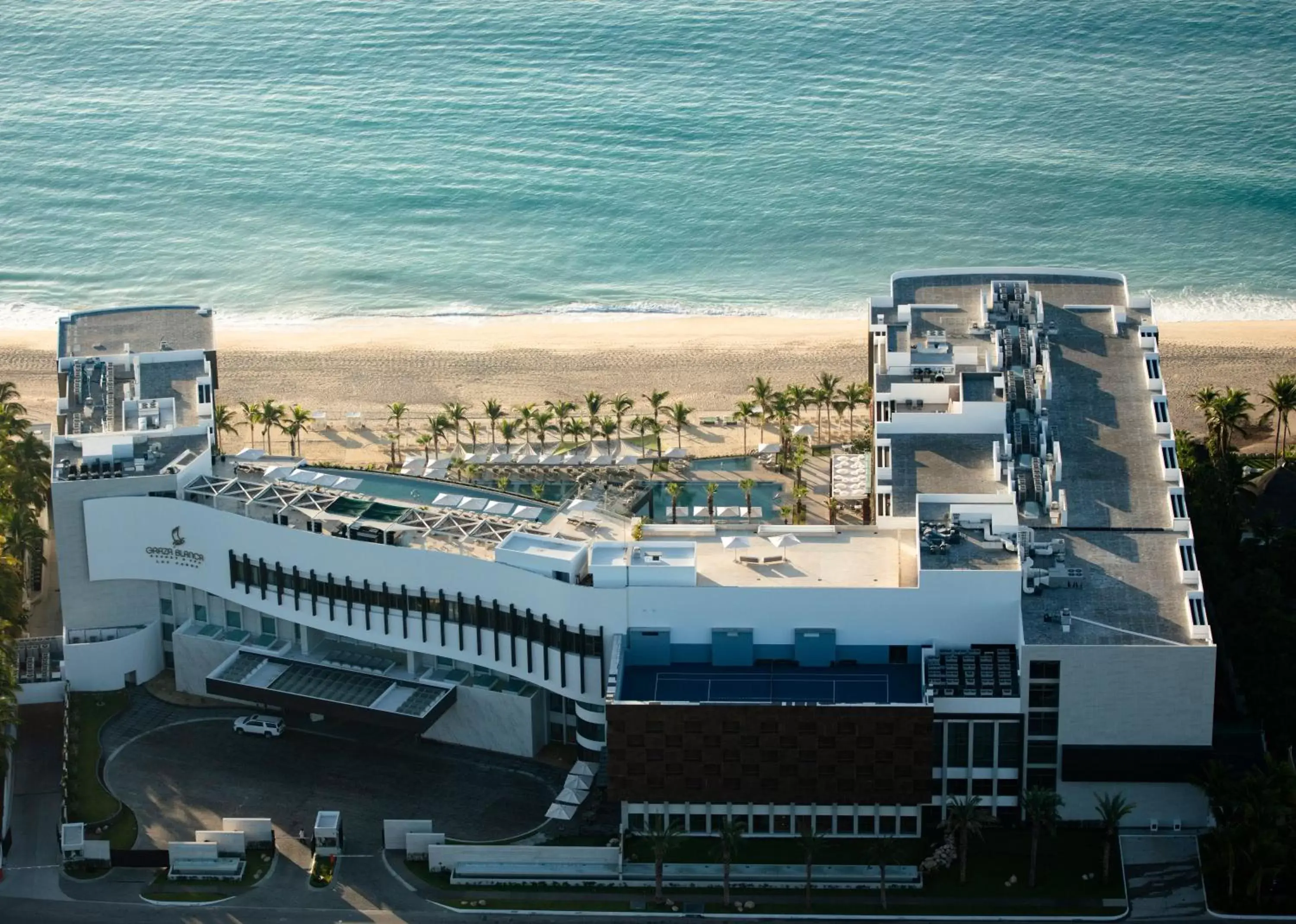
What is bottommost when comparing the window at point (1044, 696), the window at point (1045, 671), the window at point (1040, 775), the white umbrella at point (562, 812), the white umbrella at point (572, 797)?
the white umbrella at point (562, 812)

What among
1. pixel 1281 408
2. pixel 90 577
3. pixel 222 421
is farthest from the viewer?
pixel 1281 408

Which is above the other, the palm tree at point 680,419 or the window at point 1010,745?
the palm tree at point 680,419

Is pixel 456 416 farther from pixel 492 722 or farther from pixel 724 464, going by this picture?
pixel 492 722

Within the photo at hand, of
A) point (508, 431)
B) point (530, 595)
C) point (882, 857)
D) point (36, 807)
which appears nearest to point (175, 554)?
point (36, 807)

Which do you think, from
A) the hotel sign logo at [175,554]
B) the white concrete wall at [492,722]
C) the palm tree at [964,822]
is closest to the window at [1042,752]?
the palm tree at [964,822]

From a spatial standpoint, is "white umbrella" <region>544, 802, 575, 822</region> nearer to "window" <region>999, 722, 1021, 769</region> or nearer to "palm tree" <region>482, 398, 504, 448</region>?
"window" <region>999, 722, 1021, 769</region>

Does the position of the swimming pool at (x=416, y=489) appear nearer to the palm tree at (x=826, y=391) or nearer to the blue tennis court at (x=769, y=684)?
the blue tennis court at (x=769, y=684)
